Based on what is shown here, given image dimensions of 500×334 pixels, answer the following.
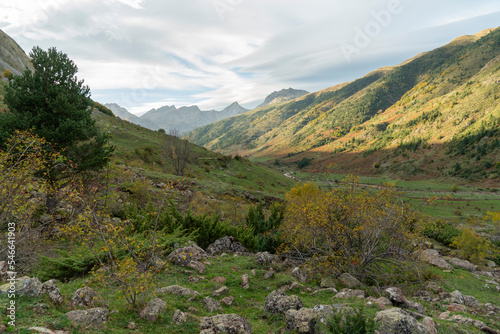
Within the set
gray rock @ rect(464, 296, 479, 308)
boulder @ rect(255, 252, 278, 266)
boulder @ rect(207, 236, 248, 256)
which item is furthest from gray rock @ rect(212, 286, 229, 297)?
gray rock @ rect(464, 296, 479, 308)

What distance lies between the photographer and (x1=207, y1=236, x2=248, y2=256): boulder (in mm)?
12297

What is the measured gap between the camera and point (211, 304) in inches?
269

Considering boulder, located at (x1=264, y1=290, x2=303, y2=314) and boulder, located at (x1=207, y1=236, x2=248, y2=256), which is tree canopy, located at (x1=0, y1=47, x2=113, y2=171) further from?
boulder, located at (x1=264, y1=290, x2=303, y2=314)

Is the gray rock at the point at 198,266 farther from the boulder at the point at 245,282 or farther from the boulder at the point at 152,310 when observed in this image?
the boulder at the point at 152,310

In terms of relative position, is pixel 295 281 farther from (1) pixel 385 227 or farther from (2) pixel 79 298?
(2) pixel 79 298

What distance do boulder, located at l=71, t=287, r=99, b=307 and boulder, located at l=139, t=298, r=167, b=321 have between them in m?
1.27

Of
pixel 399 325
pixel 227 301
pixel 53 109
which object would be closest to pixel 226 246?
pixel 227 301

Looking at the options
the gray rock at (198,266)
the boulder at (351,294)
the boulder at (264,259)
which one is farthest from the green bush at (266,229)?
the boulder at (351,294)

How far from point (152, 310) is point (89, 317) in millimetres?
1403

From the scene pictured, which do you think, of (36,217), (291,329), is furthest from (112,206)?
(291,329)

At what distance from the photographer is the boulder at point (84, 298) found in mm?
5445

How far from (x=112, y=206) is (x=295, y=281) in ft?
39.3

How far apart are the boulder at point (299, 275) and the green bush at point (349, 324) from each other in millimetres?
4393

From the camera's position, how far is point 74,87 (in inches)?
509
